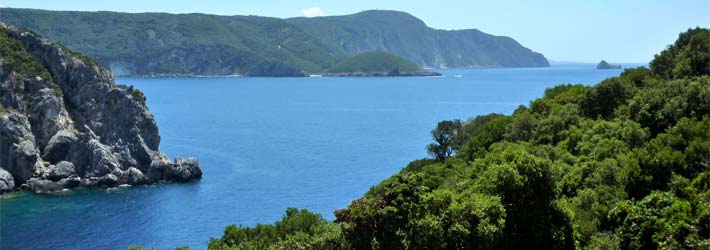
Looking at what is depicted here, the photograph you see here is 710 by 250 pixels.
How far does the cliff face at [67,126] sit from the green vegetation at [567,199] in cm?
5899

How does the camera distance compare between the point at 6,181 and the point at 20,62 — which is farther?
the point at 20,62

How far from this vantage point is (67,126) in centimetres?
10625

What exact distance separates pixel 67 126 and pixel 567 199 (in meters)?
84.3

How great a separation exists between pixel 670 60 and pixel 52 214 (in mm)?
75341

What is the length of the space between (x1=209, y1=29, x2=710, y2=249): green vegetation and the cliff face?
59.0 meters

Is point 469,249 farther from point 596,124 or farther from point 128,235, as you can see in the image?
point 128,235

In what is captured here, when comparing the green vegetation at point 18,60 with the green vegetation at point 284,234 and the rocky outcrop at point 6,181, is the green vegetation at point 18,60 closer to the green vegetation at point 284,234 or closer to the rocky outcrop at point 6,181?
the rocky outcrop at point 6,181

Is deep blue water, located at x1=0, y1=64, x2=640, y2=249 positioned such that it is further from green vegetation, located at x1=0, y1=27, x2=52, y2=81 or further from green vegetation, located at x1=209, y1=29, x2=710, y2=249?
green vegetation, located at x1=209, y1=29, x2=710, y2=249

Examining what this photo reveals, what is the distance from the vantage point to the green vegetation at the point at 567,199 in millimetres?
38219

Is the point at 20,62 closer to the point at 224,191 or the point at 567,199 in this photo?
the point at 224,191

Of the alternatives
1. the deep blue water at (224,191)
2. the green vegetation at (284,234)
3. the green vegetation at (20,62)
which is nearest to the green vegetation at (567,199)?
the green vegetation at (284,234)

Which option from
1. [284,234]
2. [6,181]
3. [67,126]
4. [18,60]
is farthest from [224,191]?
[284,234]

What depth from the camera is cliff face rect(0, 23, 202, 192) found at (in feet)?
324

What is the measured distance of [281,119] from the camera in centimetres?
18488
